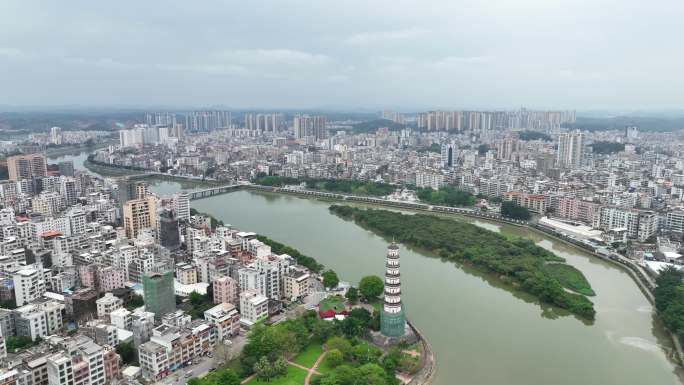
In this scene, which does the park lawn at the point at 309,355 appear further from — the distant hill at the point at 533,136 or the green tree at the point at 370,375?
the distant hill at the point at 533,136

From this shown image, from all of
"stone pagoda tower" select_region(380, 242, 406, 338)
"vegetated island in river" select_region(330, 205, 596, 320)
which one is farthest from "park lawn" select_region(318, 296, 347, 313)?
"vegetated island in river" select_region(330, 205, 596, 320)

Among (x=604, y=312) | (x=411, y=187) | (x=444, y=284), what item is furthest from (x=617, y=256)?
(x=411, y=187)

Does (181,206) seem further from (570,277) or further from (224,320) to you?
(570,277)

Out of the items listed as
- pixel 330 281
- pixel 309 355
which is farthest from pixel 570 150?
pixel 309 355

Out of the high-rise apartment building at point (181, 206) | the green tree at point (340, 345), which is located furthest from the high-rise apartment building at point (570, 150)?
the green tree at point (340, 345)

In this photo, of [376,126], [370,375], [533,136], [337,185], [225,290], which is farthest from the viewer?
[376,126]

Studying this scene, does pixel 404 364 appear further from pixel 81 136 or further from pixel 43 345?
pixel 81 136
